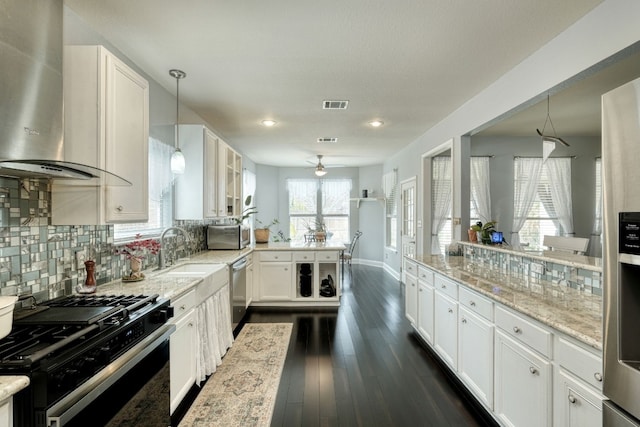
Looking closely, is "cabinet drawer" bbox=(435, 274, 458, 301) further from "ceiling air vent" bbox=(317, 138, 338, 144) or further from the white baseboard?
the white baseboard

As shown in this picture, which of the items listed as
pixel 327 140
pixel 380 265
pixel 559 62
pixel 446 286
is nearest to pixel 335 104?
pixel 327 140

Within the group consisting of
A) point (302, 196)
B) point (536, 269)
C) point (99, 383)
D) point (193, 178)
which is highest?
point (302, 196)

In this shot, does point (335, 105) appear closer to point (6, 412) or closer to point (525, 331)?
point (525, 331)

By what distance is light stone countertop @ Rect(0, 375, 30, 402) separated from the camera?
3.05ft

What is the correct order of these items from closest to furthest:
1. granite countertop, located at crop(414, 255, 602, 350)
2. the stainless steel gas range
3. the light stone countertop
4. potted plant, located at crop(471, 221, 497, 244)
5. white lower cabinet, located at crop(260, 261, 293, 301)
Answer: the light stone countertop < the stainless steel gas range < granite countertop, located at crop(414, 255, 602, 350) < potted plant, located at crop(471, 221, 497, 244) < white lower cabinet, located at crop(260, 261, 293, 301)

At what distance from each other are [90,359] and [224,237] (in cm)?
321

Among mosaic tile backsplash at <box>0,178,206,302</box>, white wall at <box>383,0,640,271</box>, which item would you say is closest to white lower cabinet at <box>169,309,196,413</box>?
mosaic tile backsplash at <box>0,178,206,302</box>

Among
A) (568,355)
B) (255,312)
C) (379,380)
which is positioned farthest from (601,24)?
(255,312)

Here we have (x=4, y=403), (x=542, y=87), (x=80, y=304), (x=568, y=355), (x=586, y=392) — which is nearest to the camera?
(x=4, y=403)

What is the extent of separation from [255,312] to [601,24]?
4.54 m

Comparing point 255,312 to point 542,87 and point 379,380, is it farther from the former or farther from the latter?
point 542,87

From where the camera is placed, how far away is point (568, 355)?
145 centimetres

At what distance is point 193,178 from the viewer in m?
3.55

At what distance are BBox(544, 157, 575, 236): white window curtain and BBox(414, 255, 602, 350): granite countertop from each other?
3.53 metres
